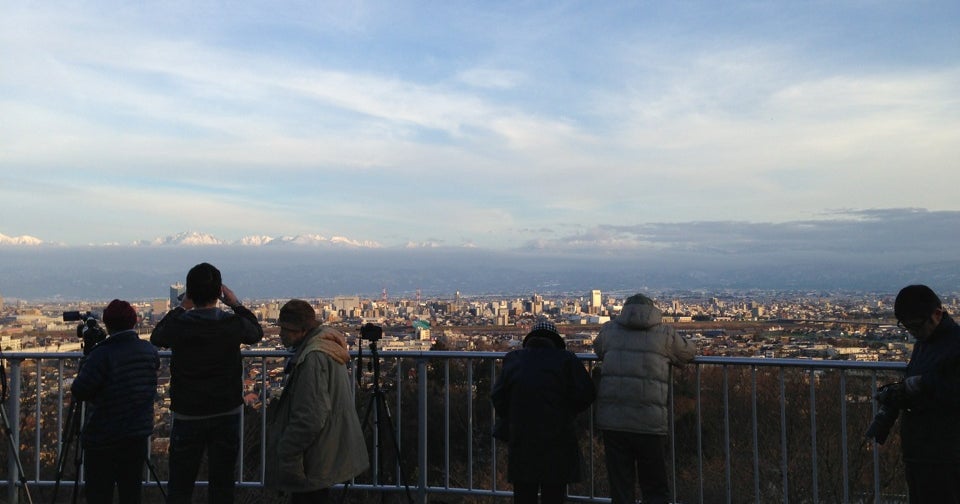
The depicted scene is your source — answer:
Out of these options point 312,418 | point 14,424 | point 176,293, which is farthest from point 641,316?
point 14,424

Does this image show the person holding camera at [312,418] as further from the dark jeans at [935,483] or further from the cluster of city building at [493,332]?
the dark jeans at [935,483]

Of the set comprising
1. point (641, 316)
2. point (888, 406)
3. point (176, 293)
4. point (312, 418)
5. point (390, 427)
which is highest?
point (176, 293)

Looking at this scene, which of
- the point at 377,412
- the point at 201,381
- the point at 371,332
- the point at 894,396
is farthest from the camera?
Answer: the point at 377,412

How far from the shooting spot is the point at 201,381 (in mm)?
5199

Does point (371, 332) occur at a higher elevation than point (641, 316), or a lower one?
lower

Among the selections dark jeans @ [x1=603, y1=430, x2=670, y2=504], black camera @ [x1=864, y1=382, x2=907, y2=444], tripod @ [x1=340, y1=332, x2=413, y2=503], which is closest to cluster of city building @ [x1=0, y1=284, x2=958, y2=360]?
tripod @ [x1=340, y1=332, x2=413, y2=503]

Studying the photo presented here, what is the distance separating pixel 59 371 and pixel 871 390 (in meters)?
7.54

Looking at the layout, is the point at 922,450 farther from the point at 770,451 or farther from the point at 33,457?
the point at 33,457

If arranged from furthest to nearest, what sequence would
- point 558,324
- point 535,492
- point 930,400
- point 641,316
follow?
1. point 558,324
2. point 641,316
3. point 535,492
4. point 930,400

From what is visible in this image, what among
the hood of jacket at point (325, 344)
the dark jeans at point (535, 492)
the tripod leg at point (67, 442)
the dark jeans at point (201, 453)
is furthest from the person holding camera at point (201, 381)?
the dark jeans at point (535, 492)

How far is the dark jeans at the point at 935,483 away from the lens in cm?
414

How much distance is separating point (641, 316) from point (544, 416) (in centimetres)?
111

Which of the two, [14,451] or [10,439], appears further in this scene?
[14,451]

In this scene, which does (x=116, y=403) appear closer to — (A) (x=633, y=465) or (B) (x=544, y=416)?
(B) (x=544, y=416)
